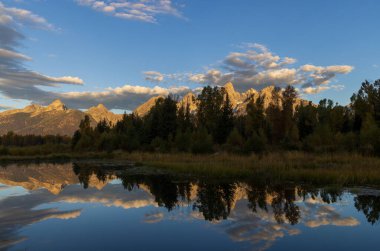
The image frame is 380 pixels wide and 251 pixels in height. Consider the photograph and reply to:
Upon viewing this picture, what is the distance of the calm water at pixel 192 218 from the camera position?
10828 mm

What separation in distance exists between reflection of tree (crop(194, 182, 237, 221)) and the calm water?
0.04 meters

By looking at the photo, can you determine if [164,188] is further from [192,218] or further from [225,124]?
[225,124]

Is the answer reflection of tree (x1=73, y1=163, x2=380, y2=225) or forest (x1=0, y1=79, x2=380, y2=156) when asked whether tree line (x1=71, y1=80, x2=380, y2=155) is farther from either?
reflection of tree (x1=73, y1=163, x2=380, y2=225)

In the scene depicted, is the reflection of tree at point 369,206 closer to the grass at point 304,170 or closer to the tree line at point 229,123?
the grass at point 304,170

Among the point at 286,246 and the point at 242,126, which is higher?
the point at 242,126

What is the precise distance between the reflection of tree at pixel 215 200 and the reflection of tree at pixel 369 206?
19.3 feet

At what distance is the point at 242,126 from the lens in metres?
102

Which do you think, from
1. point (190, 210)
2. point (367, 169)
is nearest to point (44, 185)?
point (190, 210)

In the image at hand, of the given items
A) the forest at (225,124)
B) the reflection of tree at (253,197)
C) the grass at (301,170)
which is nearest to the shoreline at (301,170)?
the grass at (301,170)

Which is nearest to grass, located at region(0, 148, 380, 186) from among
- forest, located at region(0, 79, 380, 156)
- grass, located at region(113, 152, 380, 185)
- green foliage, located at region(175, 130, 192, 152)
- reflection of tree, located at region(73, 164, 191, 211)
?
grass, located at region(113, 152, 380, 185)

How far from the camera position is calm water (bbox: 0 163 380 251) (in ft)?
35.5

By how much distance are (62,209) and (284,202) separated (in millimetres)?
10772

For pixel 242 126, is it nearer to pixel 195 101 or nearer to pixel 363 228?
pixel 195 101

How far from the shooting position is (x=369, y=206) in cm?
1609
